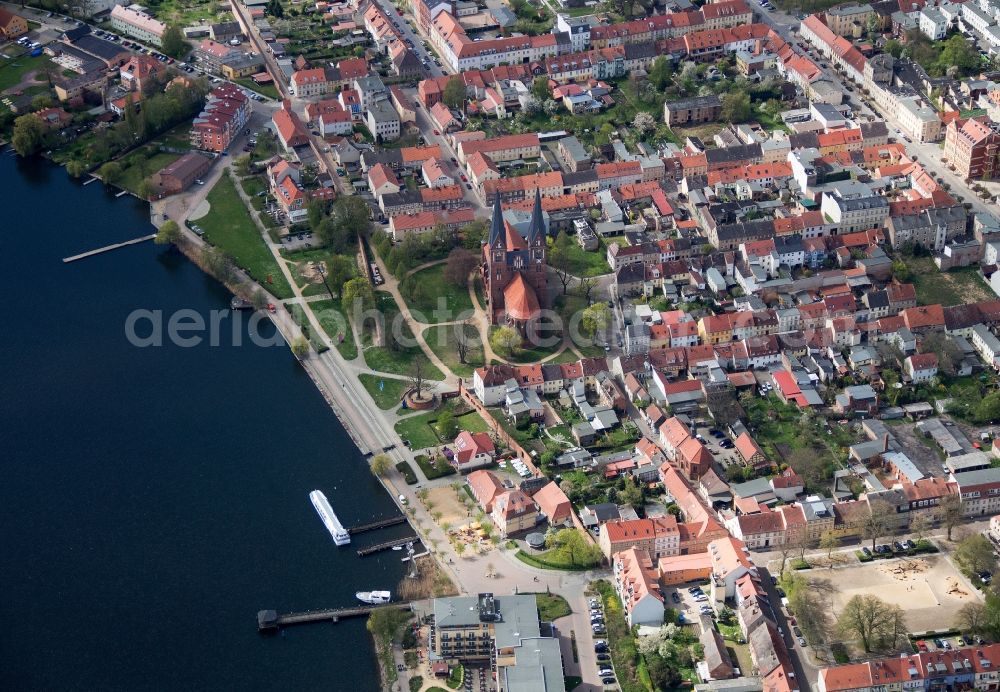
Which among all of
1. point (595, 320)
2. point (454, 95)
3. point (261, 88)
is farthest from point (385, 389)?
point (261, 88)

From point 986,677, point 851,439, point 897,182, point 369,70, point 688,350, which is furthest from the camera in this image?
point 369,70

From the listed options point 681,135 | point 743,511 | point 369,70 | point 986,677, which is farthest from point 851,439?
point 369,70

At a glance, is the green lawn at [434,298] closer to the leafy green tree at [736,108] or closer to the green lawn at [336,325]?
the green lawn at [336,325]

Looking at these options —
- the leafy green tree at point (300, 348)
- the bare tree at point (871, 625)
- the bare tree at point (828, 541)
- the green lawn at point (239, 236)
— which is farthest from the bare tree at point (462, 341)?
the bare tree at point (871, 625)

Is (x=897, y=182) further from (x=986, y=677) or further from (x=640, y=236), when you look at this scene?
(x=986, y=677)

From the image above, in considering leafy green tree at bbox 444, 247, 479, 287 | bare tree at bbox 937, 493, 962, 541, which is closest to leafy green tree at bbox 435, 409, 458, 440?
leafy green tree at bbox 444, 247, 479, 287

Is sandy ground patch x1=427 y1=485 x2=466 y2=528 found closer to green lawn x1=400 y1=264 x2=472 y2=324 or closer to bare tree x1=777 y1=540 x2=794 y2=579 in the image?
bare tree x1=777 y1=540 x2=794 y2=579
